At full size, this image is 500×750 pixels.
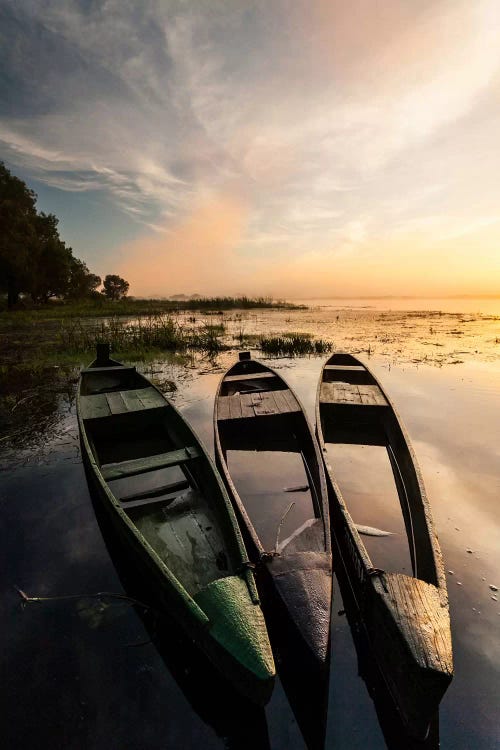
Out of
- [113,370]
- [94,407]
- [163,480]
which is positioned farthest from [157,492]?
[113,370]

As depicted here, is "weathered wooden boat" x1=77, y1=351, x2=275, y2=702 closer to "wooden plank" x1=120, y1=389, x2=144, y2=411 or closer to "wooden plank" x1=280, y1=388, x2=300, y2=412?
"wooden plank" x1=120, y1=389, x2=144, y2=411

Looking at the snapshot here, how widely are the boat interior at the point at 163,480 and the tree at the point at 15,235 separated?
30.5 meters

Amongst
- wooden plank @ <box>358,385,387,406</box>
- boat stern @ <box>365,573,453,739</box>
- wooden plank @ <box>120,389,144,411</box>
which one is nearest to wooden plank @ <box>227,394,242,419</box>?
wooden plank @ <box>120,389,144,411</box>

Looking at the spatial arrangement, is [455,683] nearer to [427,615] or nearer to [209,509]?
[427,615]

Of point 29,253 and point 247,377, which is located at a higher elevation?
point 29,253

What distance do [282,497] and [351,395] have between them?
3325mm

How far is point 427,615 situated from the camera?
241cm

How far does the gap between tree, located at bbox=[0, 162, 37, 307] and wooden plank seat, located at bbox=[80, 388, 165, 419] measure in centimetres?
3184

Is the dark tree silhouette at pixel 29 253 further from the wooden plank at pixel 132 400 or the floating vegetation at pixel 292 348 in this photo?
the wooden plank at pixel 132 400

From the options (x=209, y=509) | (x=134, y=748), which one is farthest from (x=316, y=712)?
(x=209, y=509)

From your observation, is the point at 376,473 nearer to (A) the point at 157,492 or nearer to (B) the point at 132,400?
(A) the point at 157,492

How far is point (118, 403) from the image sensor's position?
22.6ft

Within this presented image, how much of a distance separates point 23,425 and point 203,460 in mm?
5009

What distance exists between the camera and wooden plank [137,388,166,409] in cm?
669
